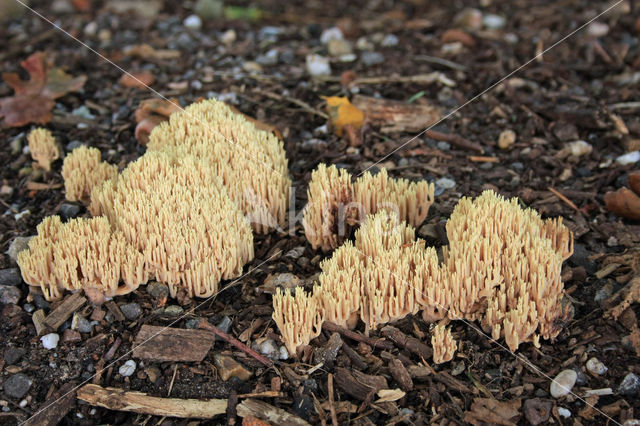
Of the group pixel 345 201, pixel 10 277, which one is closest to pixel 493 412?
pixel 345 201

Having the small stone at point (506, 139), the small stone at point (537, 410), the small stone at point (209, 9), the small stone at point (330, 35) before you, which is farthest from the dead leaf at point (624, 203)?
the small stone at point (209, 9)

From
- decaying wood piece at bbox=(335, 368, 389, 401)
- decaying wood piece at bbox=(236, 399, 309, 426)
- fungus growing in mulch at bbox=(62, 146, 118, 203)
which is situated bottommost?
decaying wood piece at bbox=(236, 399, 309, 426)

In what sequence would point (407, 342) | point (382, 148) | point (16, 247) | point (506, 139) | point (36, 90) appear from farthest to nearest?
point (36, 90)
point (506, 139)
point (382, 148)
point (16, 247)
point (407, 342)

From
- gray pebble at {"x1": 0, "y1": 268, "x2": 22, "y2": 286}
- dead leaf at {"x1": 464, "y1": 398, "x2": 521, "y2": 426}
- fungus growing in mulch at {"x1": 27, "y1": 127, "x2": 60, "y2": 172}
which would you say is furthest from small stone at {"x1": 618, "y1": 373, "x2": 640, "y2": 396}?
fungus growing in mulch at {"x1": 27, "y1": 127, "x2": 60, "y2": 172}

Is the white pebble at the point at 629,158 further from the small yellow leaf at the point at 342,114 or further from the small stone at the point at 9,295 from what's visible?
the small stone at the point at 9,295

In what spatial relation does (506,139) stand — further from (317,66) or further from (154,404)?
(154,404)

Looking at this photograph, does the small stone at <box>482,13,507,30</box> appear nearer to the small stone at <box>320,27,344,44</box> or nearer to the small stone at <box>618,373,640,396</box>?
the small stone at <box>320,27,344,44</box>

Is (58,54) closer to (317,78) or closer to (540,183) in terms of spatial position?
(317,78)
